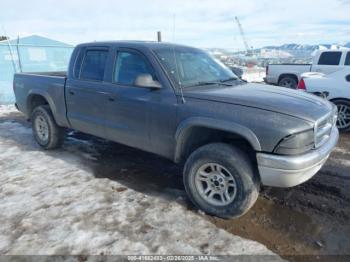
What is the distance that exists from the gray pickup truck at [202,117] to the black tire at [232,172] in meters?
0.01

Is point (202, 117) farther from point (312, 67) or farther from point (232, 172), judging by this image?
point (312, 67)

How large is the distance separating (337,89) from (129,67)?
16.4 ft

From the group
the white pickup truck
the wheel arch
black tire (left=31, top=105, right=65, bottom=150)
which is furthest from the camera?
the white pickup truck

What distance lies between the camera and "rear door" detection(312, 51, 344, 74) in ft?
36.3

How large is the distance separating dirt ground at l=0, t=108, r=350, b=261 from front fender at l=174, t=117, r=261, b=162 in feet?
2.44

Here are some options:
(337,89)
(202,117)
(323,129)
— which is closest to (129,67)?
(202,117)

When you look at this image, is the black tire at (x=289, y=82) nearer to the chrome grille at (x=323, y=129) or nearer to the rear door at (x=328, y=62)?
the rear door at (x=328, y=62)

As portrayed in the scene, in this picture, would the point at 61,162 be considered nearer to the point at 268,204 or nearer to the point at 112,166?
the point at 112,166

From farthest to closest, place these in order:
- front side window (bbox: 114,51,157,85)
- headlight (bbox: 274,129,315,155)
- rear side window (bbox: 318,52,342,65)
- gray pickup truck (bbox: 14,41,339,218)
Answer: rear side window (bbox: 318,52,342,65) → front side window (bbox: 114,51,157,85) → gray pickup truck (bbox: 14,41,339,218) → headlight (bbox: 274,129,315,155)

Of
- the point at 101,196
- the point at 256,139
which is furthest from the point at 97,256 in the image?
the point at 256,139

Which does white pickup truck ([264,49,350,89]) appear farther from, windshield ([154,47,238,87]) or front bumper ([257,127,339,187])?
front bumper ([257,127,339,187])

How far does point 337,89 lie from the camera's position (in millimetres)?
6859

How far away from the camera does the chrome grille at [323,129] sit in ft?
10.3

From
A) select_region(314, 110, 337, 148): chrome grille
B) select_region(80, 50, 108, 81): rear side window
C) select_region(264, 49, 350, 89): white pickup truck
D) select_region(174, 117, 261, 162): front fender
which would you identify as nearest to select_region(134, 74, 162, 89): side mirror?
select_region(174, 117, 261, 162): front fender
